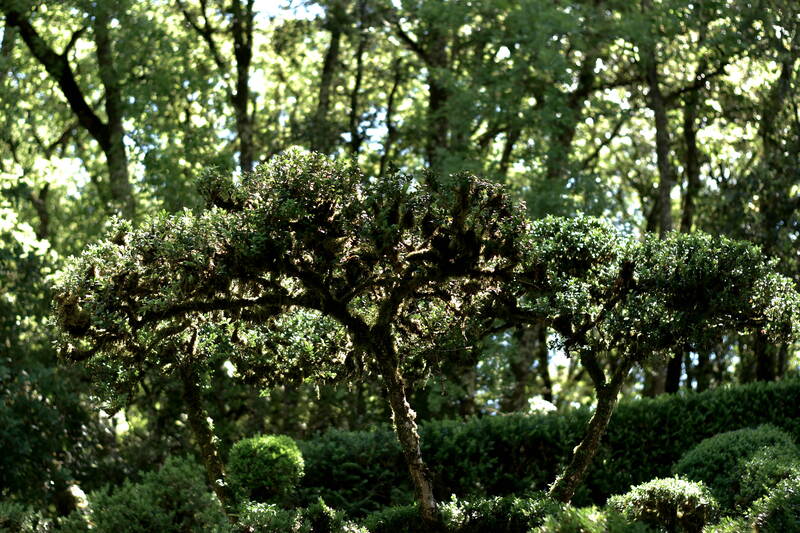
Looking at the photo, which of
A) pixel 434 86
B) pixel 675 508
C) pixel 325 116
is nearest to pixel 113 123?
pixel 325 116

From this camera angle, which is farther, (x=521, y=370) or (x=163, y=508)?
(x=521, y=370)

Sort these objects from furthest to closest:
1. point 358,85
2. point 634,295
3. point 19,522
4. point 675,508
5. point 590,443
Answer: point 358,85 → point 19,522 → point 590,443 → point 634,295 → point 675,508

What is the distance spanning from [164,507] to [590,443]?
4683 mm

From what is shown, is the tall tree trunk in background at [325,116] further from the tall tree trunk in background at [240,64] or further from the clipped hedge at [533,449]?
the clipped hedge at [533,449]

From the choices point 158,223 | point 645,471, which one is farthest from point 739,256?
point 158,223

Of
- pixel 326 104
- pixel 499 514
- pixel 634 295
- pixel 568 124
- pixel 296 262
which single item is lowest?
pixel 499 514

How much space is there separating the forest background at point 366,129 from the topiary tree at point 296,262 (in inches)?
284

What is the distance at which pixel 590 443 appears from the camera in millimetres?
10805

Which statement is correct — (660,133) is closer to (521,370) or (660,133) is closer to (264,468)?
(521,370)

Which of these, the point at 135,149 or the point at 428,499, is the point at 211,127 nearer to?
the point at 135,149

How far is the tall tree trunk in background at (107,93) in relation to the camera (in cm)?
1894

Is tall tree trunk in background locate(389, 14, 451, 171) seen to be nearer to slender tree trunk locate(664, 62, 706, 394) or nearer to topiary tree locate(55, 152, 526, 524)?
slender tree trunk locate(664, 62, 706, 394)

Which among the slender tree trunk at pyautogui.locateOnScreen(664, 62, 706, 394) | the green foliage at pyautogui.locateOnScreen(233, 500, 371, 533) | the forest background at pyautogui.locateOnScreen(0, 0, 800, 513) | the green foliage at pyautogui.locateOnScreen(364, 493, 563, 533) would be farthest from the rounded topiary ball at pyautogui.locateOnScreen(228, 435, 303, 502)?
the slender tree trunk at pyautogui.locateOnScreen(664, 62, 706, 394)

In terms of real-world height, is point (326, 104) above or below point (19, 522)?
above
